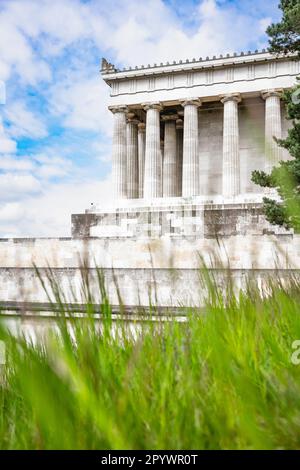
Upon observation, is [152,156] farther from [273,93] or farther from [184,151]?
[273,93]

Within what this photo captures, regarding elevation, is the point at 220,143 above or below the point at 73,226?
above

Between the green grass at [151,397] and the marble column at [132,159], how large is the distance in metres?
33.6

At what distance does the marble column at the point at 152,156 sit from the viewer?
32.4 meters

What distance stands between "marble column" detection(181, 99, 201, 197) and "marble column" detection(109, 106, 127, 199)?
15.9 feet

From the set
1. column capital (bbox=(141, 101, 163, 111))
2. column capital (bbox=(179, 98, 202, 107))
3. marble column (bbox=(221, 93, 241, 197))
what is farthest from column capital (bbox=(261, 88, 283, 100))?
column capital (bbox=(141, 101, 163, 111))

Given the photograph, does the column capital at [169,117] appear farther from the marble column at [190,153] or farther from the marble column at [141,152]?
the marble column at [190,153]

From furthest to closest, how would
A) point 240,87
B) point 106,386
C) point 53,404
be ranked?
point 240,87
point 106,386
point 53,404

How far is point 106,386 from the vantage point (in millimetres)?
1804

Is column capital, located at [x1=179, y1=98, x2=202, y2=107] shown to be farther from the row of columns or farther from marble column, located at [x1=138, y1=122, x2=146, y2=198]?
marble column, located at [x1=138, y1=122, x2=146, y2=198]

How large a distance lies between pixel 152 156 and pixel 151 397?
103 ft

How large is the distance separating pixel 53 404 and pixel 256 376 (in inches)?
43.2

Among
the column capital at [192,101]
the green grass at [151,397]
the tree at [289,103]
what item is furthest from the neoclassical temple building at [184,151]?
the green grass at [151,397]

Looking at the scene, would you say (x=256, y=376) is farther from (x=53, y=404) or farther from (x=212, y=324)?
(x=53, y=404)

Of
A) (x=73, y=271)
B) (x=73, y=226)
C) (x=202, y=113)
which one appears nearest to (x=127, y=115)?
(x=202, y=113)
